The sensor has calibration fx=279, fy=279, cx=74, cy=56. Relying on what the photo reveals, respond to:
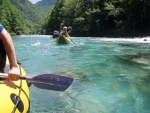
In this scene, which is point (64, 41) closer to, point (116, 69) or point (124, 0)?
point (116, 69)

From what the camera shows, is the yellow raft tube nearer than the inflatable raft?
Yes

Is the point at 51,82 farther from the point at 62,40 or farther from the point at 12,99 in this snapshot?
the point at 62,40

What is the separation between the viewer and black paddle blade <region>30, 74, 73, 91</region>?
10.4 feet

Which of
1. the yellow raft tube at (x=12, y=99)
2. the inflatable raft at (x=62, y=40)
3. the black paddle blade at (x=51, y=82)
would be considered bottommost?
the inflatable raft at (x=62, y=40)

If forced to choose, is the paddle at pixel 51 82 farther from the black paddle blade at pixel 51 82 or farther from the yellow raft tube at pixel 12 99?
the yellow raft tube at pixel 12 99

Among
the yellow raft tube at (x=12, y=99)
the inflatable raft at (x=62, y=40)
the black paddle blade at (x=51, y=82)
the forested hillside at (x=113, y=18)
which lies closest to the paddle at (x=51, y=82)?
the black paddle blade at (x=51, y=82)

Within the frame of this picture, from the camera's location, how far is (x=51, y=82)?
3.22 m

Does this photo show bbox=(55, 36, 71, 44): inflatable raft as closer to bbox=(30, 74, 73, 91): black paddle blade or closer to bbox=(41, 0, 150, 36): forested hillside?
bbox=(41, 0, 150, 36): forested hillside

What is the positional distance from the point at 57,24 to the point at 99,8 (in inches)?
1209

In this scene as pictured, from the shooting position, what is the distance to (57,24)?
72875 mm

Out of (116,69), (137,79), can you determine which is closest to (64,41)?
(116,69)

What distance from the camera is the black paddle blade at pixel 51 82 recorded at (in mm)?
3162

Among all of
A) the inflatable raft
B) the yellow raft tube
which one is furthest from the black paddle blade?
the inflatable raft

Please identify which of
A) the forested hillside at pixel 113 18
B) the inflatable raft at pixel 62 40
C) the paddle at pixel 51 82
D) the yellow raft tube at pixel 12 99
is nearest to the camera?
the yellow raft tube at pixel 12 99
